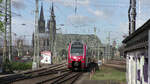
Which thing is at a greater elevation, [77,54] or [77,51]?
[77,51]

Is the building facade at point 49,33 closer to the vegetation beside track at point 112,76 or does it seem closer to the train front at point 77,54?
the train front at point 77,54

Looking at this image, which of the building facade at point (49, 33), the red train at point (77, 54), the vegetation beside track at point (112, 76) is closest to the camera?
the vegetation beside track at point (112, 76)

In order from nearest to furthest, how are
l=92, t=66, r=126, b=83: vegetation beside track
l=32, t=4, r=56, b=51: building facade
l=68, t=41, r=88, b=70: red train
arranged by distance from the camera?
1. l=92, t=66, r=126, b=83: vegetation beside track
2. l=68, t=41, r=88, b=70: red train
3. l=32, t=4, r=56, b=51: building facade

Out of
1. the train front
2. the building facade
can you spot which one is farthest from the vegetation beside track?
the building facade

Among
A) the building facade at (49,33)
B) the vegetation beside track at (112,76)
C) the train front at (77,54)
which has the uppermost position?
the building facade at (49,33)

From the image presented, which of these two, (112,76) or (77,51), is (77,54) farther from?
(112,76)

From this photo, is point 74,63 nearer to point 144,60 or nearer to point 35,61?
point 35,61

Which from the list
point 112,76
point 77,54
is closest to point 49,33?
point 77,54

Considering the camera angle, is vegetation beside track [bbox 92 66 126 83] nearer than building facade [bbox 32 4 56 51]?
Yes

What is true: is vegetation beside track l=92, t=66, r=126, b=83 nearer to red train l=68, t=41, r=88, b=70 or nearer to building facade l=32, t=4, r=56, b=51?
red train l=68, t=41, r=88, b=70

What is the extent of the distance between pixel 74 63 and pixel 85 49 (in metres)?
2.03

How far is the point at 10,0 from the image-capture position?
100.0 feet

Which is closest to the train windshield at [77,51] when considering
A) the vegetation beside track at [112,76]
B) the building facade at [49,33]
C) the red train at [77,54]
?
the red train at [77,54]

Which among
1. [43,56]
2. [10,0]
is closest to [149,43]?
[10,0]
